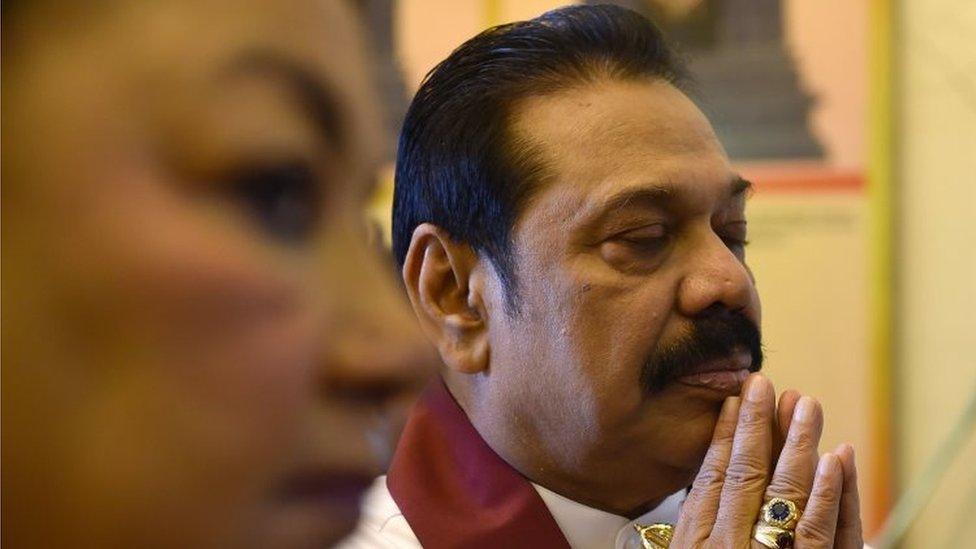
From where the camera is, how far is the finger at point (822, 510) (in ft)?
2.79

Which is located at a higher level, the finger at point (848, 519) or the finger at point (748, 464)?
the finger at point (748, 464)

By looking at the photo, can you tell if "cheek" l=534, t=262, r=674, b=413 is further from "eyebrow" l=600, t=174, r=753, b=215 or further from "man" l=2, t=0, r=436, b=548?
"man" l=2, t=0, r=436, b=548

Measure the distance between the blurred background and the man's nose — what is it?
0.42 metres

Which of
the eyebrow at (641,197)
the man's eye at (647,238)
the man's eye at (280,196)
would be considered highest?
the man's eye at (280,196)

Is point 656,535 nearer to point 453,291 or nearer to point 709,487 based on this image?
point 709,487

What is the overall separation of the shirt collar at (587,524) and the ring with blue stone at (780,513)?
91 mm

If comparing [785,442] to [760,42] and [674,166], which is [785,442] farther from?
[760,42]

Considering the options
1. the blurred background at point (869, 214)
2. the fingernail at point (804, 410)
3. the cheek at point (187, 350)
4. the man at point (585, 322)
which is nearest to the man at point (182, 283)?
the cheek at point (187, 350)

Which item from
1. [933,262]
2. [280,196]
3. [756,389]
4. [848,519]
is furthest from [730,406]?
[933,262]

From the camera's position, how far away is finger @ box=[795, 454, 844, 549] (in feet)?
2.79

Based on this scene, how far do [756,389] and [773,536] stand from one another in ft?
0.34

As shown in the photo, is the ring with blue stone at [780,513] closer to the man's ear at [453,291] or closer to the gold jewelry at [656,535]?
the gold jewelry at [656,535]

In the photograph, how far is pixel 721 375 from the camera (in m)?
0.89

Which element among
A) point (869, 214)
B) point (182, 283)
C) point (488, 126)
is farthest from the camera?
point (869, 214)
